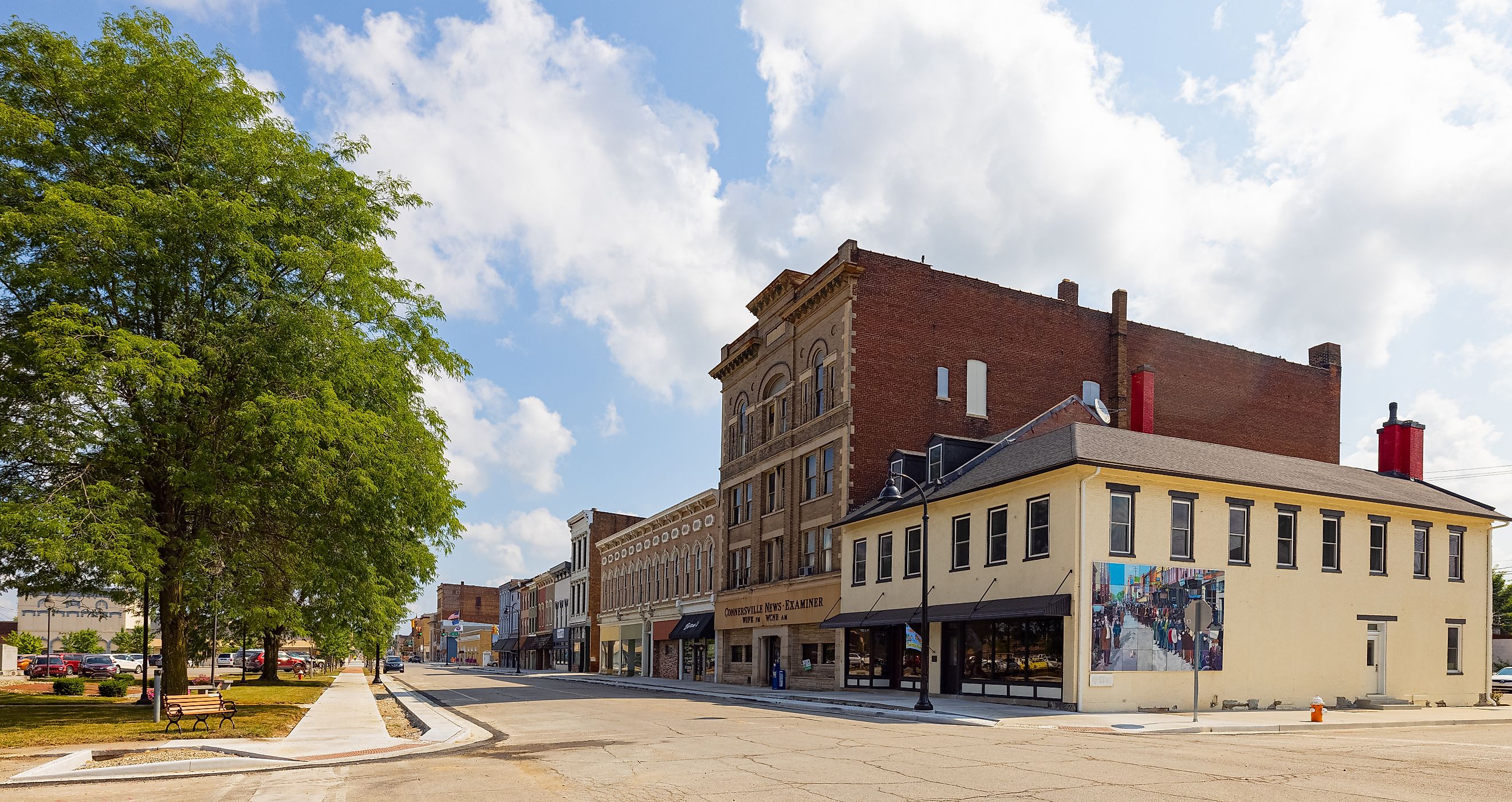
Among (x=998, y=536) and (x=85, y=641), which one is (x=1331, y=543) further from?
(x=85, y=641)

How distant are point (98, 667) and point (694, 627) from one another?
33337 millimetres

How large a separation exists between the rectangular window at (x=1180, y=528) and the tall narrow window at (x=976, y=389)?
15.1m

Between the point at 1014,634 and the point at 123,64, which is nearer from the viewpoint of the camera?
the point at 123,64

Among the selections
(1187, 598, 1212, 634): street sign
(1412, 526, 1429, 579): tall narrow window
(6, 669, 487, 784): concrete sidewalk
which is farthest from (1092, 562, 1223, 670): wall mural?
(6, 669, 487, 784): concrete sidewalk

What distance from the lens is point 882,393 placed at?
4172 centimetres

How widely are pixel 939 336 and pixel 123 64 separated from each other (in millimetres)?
30257

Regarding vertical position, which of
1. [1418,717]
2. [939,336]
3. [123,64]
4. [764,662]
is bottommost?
[764,662]

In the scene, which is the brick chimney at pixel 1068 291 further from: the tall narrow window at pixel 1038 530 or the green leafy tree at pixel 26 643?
the green leafy tree at pixel 26 643

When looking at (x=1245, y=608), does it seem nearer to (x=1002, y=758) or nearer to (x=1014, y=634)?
(x=1014, y=634)

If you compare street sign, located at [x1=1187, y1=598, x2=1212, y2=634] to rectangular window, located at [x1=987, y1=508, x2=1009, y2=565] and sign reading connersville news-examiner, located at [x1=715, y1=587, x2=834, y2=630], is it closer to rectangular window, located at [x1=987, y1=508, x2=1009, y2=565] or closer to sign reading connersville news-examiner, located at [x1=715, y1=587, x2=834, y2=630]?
rectangular window, located at [x1=987, y1=508, x2=1009, y2=565]

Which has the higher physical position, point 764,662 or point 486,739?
point 486,739

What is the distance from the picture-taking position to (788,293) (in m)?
48.6

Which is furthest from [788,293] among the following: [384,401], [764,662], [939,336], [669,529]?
[384,401]

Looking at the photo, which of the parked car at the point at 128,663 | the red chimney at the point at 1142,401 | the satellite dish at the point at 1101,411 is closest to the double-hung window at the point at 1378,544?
the red chimney at the point at 1142,401
